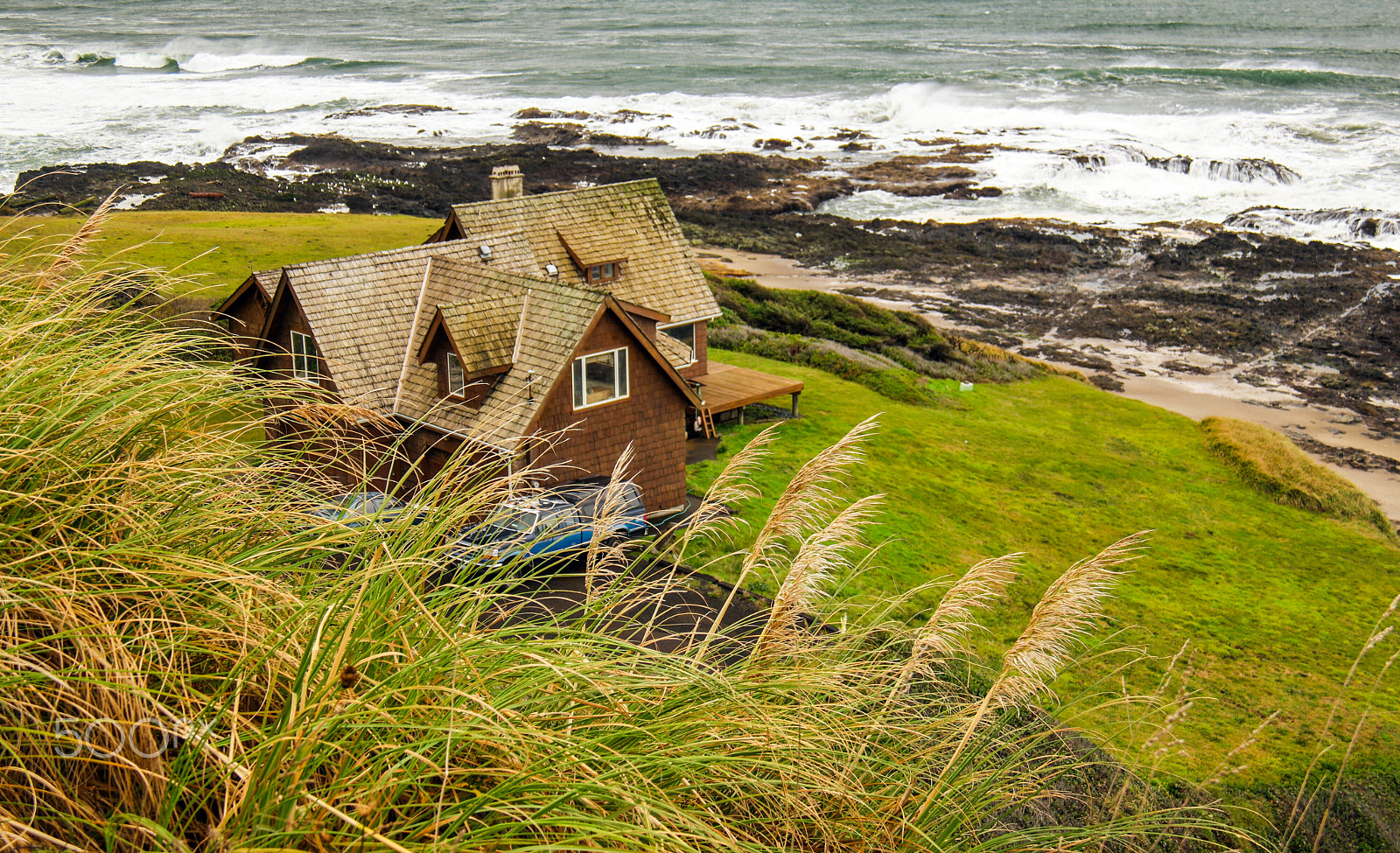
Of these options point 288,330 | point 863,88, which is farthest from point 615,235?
point 863,88

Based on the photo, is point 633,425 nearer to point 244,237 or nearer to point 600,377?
point 600,377

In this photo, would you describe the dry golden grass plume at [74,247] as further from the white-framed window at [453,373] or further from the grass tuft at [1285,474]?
the grass tuft at [1285,474]

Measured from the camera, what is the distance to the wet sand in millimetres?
31531

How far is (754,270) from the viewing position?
51500 mm

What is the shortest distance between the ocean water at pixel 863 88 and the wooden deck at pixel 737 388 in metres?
38.2

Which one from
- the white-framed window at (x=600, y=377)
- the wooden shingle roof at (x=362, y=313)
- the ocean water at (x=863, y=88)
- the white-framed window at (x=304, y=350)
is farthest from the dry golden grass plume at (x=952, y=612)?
the ocean water at (x=863, y=88)

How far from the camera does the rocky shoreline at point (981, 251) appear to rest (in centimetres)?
4184

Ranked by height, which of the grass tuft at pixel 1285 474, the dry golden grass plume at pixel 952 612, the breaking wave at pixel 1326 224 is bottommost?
the grass tuft at pixel 1285 474

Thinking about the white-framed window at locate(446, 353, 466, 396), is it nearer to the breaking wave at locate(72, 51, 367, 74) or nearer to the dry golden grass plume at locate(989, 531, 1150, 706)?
the dry golden grass plume at locate(989, 531, 1150, 706)

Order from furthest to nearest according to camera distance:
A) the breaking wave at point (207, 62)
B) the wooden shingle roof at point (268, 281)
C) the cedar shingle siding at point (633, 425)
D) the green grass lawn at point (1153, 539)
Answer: the breaking wave at point (207, 62) → the wooden shingle roof at point (268, 281) → the cedar shingle siding at point (633, 425) → the green grass lawn at point (1153, 539)

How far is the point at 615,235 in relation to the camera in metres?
25.8

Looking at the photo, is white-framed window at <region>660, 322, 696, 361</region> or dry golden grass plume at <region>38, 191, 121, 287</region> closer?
dry golden grass plume at <region>38, 191, 121, 287</region>

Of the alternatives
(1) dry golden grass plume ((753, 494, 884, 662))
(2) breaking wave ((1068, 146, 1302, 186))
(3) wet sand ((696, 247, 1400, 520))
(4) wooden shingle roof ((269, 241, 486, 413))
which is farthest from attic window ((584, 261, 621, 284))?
(2) breaking wave ((1068, 146, 1302, 186))

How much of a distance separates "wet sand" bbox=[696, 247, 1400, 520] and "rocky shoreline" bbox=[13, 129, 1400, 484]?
0.25 m
